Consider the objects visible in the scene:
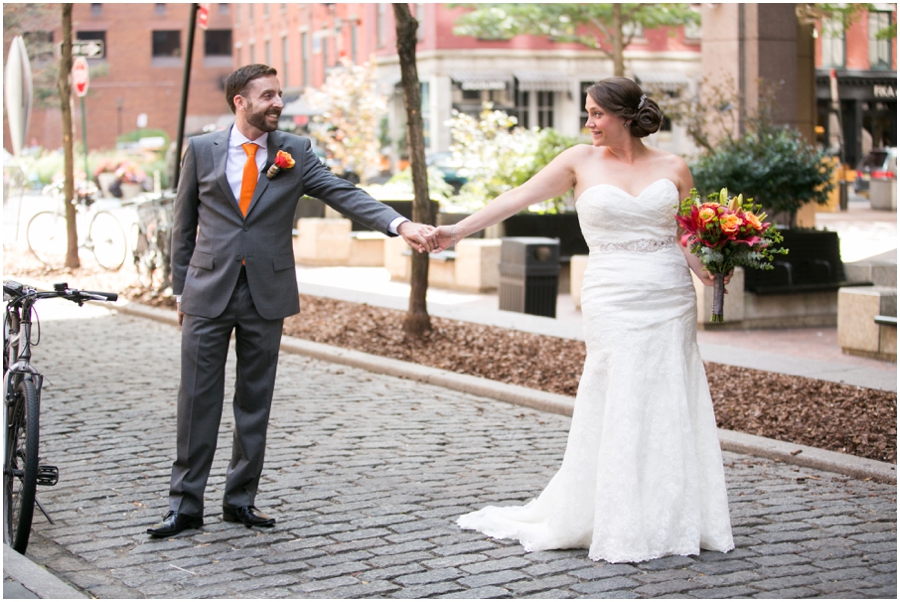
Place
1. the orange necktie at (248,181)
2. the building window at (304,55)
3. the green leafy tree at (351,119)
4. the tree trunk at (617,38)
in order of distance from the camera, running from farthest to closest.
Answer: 1. the building window at (304,55)
2. the tree trunk at (617,38)
3. the green leafy tree at (351,119)
4. the orange necktie at (248,181)

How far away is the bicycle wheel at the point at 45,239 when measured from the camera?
19359 mm

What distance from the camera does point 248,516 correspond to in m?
5.62

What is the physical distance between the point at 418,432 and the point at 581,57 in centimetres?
4457

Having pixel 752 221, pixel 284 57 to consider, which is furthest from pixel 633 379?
pixel 284 57

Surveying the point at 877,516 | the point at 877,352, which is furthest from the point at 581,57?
the point at 877,516

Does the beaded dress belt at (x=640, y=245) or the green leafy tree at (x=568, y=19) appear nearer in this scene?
the beaded dress belt at (x=640, y=245)

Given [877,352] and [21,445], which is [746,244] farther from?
[877,352]

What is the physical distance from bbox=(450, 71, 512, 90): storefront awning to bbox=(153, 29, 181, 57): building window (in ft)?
97.6

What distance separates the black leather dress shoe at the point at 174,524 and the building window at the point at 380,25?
156 ft

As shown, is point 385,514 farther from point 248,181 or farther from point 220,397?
point 248,181

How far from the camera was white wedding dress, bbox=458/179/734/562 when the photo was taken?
520 cm

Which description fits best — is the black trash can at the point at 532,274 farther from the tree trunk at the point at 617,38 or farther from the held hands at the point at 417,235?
the tree trunk at the point at 617,38

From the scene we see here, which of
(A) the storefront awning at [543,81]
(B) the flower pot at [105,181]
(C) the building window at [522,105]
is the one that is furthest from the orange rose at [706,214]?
(C) the building window at [522,105]

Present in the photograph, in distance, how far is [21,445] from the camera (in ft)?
17.3
